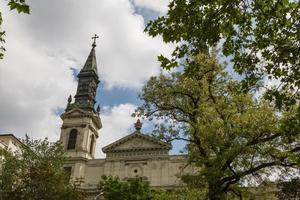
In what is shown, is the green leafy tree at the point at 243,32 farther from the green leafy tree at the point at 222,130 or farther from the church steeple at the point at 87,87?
the church steeple at the point at 87,87

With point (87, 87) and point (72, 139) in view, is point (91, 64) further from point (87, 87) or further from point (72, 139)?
point (72, 139)

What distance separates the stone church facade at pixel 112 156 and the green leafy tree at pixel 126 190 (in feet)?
49.1

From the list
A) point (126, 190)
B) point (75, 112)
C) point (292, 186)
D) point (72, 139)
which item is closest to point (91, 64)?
point (75, 112)

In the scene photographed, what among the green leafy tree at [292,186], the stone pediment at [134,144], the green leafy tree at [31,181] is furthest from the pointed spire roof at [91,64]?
the green leafy tree at [292,186]

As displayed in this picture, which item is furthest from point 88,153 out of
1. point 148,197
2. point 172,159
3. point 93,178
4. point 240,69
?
point 240,69

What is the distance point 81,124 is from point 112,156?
256 inches

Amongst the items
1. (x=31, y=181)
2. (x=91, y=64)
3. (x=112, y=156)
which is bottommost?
(x=31, y=181)

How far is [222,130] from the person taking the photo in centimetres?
2075

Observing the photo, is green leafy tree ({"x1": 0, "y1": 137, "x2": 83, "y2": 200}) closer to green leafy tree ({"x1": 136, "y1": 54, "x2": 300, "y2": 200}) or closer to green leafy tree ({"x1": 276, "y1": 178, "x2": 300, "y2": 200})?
green leafy tree ({"x1": 136, "y1": 54, "x2": 300, "y2": 200})

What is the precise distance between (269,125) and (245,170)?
2.35 m

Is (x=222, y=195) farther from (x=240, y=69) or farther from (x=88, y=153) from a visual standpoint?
(x=88, y=153)

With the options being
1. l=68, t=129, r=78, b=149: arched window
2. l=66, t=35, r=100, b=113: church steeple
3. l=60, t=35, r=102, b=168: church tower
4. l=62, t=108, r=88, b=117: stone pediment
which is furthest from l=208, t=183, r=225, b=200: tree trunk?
l=66, t=35, r=100, b=113: church steeple

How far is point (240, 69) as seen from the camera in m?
12.0

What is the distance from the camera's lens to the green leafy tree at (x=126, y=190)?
35.7 m
